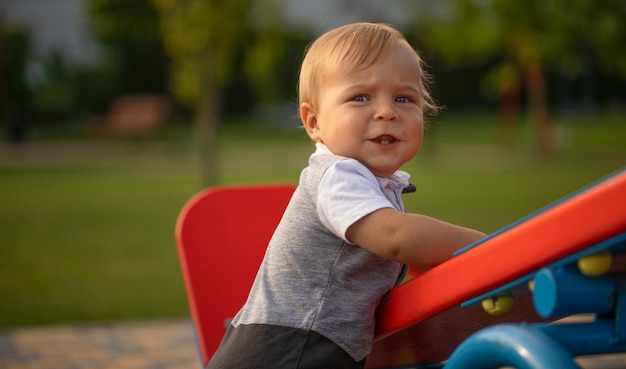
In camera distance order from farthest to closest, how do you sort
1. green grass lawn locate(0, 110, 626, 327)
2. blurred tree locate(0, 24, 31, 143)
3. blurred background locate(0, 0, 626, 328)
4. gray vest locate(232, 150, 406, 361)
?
blurred tree locate(0, 24, 31, 143), blurred background locate(0, 0, 626, 328), green grass lawn locate(0, 110, 626, 327), gray vest locate(232, 150, 406, 361)

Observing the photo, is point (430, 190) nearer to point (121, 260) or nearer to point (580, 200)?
point (121, 260)

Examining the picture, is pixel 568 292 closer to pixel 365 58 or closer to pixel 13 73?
pixel 365 58

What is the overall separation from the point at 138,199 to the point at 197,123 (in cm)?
300

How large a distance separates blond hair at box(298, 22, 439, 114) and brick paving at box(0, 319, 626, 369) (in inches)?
90.5

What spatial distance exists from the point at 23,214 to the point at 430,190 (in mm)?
5306

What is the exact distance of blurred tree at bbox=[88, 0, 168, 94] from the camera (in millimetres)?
37406

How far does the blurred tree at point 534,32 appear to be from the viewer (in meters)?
14.6

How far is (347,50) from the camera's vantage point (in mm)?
1960

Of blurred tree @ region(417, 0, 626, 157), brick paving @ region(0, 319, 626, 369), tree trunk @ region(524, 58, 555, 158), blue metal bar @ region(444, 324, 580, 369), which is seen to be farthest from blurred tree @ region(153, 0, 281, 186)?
tree trunk @ region(524, 58, 555, 158)

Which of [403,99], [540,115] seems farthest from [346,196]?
[540,115]

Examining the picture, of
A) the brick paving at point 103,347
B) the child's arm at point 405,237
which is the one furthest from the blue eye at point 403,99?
the brick paving at point 103,347

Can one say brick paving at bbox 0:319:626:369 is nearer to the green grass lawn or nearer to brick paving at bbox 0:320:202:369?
brick paving at bbox 0:320:202:369

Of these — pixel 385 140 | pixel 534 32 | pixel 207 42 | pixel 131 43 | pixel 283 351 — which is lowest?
pixel 131 43

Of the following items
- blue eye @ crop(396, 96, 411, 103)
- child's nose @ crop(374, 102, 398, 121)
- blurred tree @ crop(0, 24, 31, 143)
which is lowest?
blurred tree @ crop(0, 24, 31, 143)
